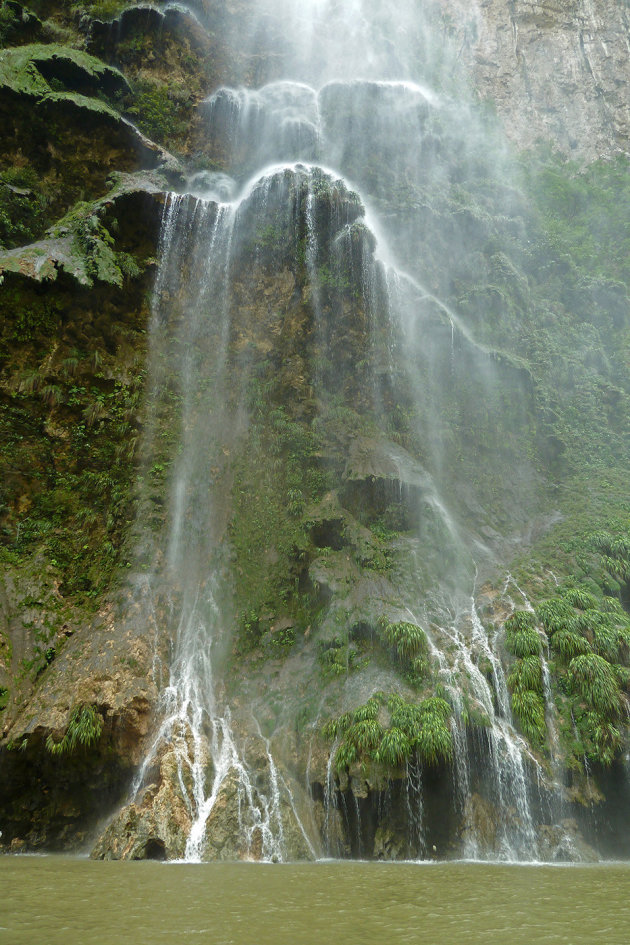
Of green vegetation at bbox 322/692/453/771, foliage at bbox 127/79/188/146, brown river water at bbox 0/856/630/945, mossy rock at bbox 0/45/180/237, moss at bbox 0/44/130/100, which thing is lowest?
brown river water at bbox 0/856/630/945

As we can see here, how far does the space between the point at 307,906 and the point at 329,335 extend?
50.0 feet

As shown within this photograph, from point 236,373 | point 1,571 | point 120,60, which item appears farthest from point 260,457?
point 120,60

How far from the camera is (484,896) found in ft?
16.0

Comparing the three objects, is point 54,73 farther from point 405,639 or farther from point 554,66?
point 554,66

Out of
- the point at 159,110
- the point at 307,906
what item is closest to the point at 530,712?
the point at 307,906

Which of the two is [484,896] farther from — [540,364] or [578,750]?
[540,364]

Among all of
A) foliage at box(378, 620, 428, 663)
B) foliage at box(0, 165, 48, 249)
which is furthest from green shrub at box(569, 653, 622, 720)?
foliage at box(0, 165, 48, 249)

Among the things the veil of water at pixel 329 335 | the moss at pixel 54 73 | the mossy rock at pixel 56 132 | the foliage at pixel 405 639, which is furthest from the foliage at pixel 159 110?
the foliage at pixel 405 639

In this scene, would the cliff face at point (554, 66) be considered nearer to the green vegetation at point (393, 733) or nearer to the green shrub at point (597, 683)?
the green shrub at point (597, 683)

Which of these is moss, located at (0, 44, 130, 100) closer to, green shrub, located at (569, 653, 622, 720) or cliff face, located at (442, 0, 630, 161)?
green shrub, located at (569, 653, 622, 720)

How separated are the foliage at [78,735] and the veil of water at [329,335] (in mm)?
1091

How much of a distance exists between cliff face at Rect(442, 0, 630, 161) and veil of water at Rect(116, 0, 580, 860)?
2.41 metres

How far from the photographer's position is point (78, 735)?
9289mm

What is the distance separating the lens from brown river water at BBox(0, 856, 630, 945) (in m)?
3.42
